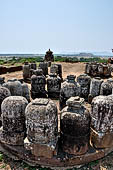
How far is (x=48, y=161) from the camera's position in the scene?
404 cm

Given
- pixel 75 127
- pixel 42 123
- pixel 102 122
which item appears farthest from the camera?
pixel 102 122

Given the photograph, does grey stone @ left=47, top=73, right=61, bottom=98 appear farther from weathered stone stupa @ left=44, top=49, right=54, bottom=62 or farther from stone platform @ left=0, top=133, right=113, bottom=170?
weathered stone stupa @ left=44, top=49, right=54, bottom=62

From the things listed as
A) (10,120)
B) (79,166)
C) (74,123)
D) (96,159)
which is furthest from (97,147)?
(10,120)

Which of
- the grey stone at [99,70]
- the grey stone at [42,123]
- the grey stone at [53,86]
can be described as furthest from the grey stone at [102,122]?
the grey stone at [99,70]

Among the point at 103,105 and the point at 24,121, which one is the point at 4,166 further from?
the point at 103,105

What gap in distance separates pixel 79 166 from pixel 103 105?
5.08ft

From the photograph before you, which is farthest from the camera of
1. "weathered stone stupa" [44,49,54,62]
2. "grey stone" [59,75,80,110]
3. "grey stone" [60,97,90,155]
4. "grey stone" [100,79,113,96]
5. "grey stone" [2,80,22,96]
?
"weathered stone stupa" [44,49,54,62]

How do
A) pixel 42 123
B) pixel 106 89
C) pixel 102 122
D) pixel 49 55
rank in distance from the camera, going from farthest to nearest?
pixel 49 55 < pixel 106 89 < pixel 102 122 < pixel 42 123

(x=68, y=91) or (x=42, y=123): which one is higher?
(x=68, y=91)

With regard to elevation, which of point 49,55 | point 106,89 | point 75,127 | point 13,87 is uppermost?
point 49,55

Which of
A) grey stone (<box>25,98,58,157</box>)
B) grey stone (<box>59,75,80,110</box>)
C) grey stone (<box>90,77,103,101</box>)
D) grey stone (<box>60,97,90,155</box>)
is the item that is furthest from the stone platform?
grey stone (<box>90,77,103,101</box>)

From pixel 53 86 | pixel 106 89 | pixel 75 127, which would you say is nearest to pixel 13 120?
pixel 75 127

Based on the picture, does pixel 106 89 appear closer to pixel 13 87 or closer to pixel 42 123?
pixel 13 87

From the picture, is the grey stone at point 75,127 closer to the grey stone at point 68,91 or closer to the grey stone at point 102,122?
the grey stone at point 102,122
